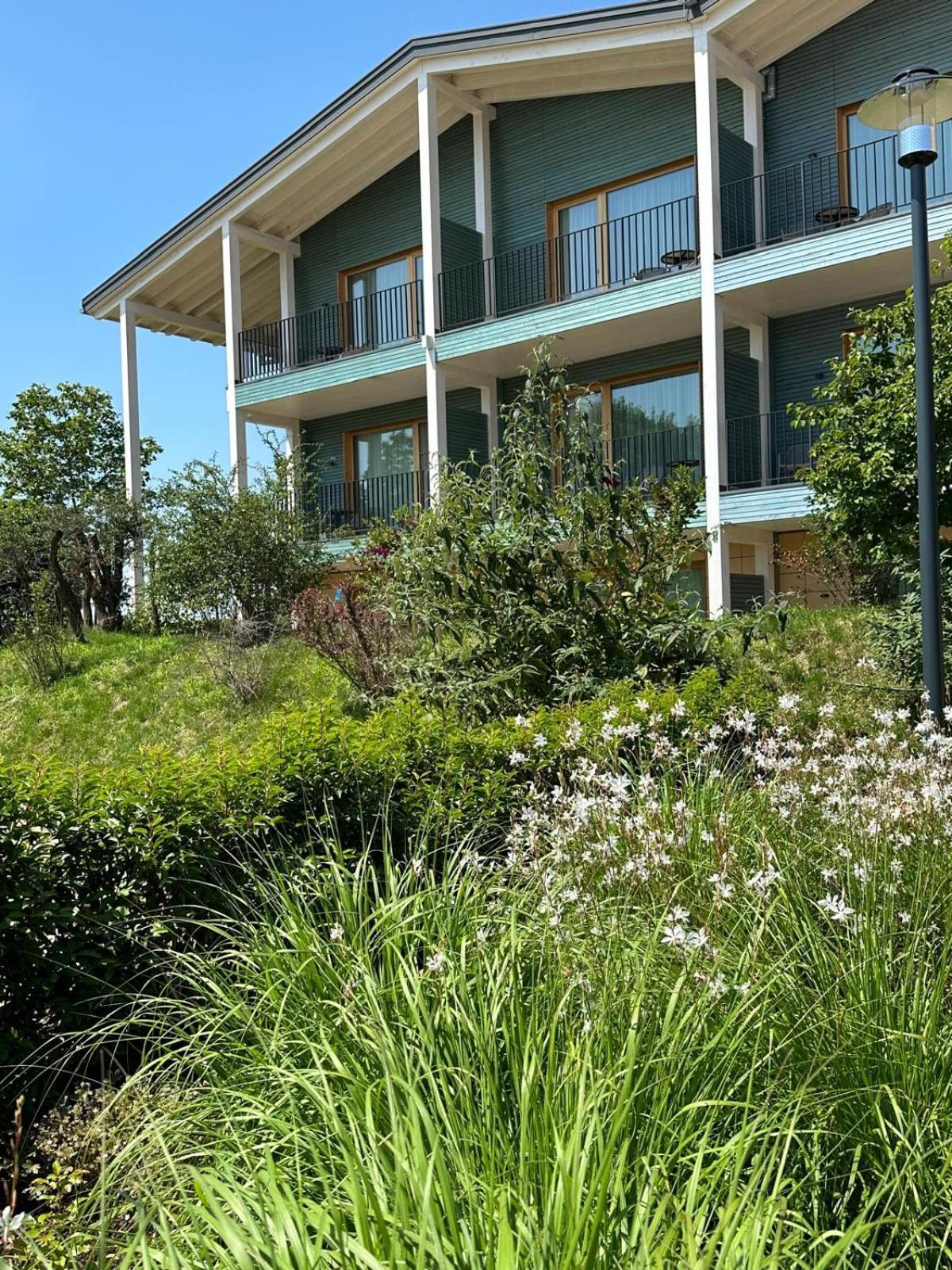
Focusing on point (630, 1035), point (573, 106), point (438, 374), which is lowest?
point (630, 1035)

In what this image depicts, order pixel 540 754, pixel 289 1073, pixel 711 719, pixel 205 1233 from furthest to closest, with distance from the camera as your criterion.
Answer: pixel 711 719 → pixel 540 754 → pixel 289 1073 → pixel 205 1233

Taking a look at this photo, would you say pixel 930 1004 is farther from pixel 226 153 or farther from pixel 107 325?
pixel 107 325

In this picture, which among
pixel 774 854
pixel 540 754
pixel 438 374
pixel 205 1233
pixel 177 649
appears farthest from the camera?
pixel 438 374

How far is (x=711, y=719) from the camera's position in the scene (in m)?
6.02

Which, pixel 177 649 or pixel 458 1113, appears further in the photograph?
pixel 177 649

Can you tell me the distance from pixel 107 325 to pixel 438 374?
10.2 meters

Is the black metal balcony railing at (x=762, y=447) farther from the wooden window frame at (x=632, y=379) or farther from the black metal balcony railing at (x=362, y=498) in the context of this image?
the black metal balcony railing at (x=362, y=498)

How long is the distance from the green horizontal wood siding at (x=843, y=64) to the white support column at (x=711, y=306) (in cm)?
203

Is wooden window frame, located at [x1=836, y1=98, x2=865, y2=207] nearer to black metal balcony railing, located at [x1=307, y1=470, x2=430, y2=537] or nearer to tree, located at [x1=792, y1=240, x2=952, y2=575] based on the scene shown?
tree, located at [x1=792, y1=240, x2=952, y2=575]

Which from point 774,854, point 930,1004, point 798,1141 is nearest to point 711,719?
point 774,854

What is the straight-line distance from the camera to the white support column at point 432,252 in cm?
1614

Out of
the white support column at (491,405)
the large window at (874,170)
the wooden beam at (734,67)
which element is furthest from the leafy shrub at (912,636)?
the white support column at (491,405)

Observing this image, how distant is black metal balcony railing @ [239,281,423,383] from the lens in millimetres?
19156

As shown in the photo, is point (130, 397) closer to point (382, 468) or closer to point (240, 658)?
point (382, 468)
